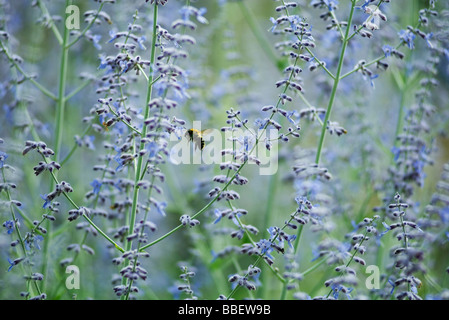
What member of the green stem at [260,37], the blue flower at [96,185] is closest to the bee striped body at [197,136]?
the blue flower at [96,185]

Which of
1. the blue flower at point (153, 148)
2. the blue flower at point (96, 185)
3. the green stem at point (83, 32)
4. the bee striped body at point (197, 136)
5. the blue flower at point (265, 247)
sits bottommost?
the blue flower at point (265, 247)

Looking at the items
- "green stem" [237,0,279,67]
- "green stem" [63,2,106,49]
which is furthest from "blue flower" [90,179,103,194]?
"green stem" [237,0,279,67]

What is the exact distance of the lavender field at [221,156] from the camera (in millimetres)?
1619

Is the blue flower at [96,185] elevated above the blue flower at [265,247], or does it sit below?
above

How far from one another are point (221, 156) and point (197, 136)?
31cm

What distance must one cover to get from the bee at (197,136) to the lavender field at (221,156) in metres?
0.01

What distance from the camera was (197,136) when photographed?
2.01 metres

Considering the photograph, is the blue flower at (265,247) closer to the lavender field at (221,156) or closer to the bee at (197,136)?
the lavender field at (221,156)

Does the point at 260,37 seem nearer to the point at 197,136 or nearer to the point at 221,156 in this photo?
the point at 221,156

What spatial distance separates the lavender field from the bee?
0.04 ft

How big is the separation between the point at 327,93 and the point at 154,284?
175 cm

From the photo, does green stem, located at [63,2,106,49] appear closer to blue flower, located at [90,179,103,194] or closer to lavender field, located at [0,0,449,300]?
lavender field, located at [0,0,449,300]

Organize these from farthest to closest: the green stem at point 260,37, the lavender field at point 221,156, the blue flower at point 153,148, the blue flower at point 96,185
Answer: the green stem at point 260,37, the blue flower at point 96,185, the lavender field at point 221,156, the blue flower at point 153,148
